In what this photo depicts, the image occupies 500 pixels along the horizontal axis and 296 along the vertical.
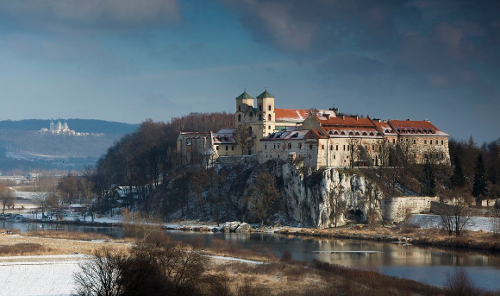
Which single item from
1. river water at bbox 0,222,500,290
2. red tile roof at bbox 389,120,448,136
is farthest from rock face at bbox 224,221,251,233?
red tile roof at bbox 389,120,448,136

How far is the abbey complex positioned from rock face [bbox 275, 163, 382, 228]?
2575 millimetres

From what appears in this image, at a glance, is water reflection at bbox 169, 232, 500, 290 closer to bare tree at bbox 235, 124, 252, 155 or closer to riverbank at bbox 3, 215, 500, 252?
riverbank at bbox 3, 215, 500, 252

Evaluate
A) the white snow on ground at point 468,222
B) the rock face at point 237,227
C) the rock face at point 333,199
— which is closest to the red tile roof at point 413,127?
the rock face at point 333,199

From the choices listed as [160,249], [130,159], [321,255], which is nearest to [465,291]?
[160,249]

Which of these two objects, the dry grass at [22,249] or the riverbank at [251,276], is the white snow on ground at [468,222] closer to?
the riverbank at [251,276]

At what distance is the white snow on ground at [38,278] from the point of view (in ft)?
169

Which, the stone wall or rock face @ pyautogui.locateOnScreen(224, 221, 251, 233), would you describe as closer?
the stone wall

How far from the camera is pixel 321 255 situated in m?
69.7

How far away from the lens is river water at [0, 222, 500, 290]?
5975 centimetres

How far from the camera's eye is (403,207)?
8844cm

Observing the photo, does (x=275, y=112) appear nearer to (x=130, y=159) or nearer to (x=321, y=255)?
(x=130, y=159)

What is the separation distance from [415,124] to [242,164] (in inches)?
851

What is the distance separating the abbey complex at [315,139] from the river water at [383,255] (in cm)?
1275

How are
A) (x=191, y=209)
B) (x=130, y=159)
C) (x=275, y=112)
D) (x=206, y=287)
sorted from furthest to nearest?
(x=130, y=159) < (x=275, y=112) < (x=191, y=209) < (x=206, y=287)
